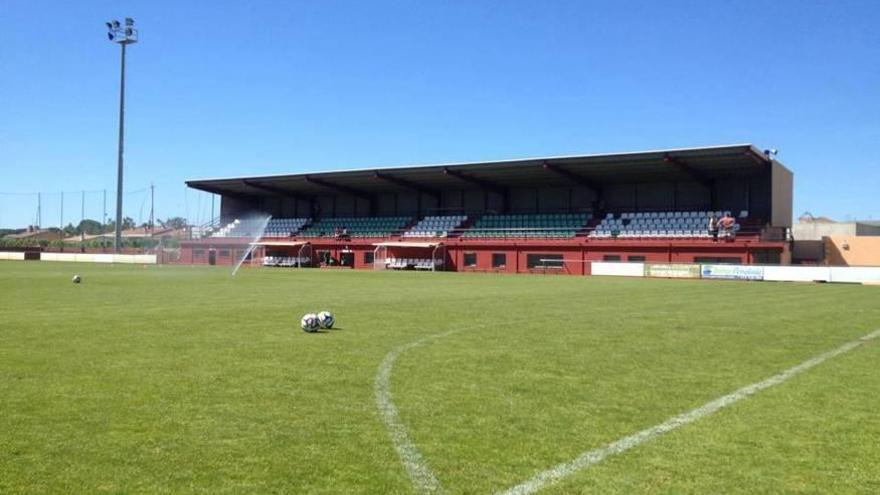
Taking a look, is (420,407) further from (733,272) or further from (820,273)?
(733,272)

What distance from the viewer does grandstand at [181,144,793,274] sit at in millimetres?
58125

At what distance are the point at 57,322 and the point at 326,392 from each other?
9.58 m

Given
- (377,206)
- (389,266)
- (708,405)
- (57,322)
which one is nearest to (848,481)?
(708,405)

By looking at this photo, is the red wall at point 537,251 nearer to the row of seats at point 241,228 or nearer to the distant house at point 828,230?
the row of seats at point 241,228

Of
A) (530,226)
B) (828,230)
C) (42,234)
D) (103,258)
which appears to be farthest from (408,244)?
(42,234)

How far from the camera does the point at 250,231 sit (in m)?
85.8

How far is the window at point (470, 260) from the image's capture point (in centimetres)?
6788

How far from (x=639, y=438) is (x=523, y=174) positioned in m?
62.1

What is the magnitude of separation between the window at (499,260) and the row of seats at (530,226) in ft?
7.03

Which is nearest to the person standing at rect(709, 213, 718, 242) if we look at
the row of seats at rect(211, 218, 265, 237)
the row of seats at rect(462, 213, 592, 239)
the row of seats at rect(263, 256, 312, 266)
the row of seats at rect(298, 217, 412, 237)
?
the row of seats at rect(462, 213, 592, 239)

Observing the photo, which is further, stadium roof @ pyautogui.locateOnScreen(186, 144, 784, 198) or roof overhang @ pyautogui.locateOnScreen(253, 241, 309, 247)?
roof overhang @ pyautogui.locateOnScreen(253, 241, 309, 247)

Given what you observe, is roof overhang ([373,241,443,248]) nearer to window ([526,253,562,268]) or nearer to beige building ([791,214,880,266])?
window ([526,253,562,268])

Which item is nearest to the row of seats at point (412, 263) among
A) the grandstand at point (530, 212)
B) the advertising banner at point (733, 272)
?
the grandstand at point (530, 212)

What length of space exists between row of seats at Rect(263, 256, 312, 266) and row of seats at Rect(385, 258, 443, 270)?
35.0ft
